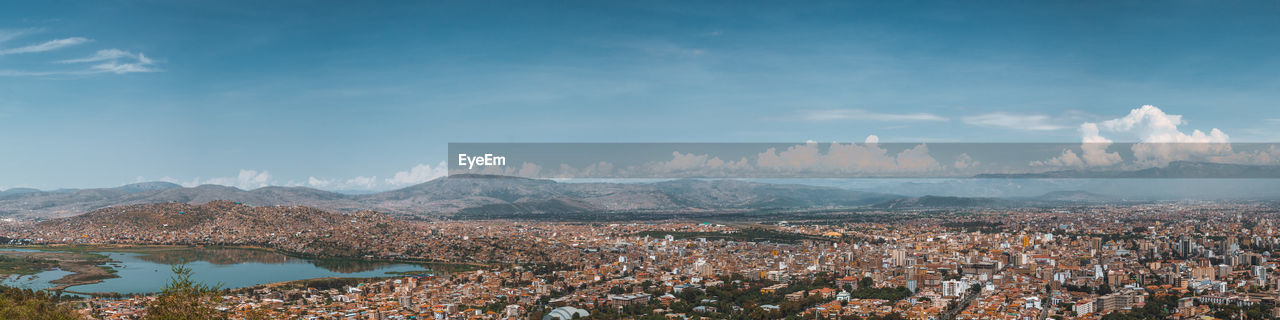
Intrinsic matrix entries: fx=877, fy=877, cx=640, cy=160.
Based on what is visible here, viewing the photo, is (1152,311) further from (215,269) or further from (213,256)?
(213,256)

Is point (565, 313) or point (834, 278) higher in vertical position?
point (834, 278)

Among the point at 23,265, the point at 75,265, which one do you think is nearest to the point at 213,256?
the point at 75,265

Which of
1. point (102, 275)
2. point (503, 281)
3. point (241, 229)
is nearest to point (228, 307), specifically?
point (503, 281)

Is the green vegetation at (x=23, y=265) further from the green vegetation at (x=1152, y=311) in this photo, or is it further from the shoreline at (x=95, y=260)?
the green vegetation at (x=1152, y=311)

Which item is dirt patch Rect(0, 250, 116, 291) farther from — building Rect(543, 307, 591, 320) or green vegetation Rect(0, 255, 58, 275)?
building Rect(543, 307, 591, 320)

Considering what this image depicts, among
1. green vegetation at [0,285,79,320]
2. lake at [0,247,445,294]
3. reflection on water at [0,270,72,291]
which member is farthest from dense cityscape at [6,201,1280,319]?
reflection on water at [0,270,72,291]

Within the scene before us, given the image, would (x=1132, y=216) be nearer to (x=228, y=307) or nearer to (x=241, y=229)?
(x=228, y=307)
